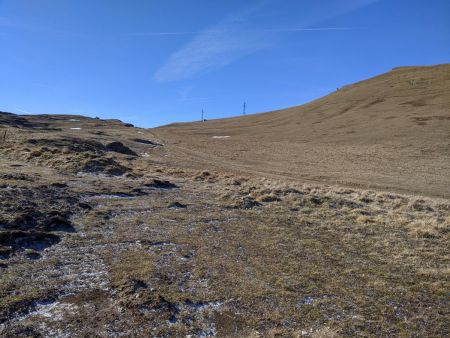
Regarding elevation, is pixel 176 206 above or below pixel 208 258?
above

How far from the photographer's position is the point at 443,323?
7457 millimetres

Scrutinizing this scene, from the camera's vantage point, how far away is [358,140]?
61.7m

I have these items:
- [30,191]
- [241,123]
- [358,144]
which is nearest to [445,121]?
[358,144]

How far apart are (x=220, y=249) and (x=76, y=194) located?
8707mm

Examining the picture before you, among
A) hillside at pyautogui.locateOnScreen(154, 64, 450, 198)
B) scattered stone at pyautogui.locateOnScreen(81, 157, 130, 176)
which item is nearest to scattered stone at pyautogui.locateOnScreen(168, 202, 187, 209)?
scattered stone at pyautogui.locateOnScreen(81, 157, 130, 176)

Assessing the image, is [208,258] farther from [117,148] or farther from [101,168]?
[117,148]

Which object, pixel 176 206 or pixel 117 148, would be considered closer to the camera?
pixel 176 206

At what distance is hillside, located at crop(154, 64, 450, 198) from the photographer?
36188 millimetres

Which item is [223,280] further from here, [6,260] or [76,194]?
[76,194]

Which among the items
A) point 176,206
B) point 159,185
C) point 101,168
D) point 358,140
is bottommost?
point 176,206

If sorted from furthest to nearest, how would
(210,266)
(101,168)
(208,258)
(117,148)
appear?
(117,148)
(101,168)
(208,258)
(210,266)

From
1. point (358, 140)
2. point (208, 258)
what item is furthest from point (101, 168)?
point (358, 140)

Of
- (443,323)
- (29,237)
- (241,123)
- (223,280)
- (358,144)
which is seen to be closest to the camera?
(443,323)

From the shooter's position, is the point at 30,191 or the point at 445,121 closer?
the point at 30,191
